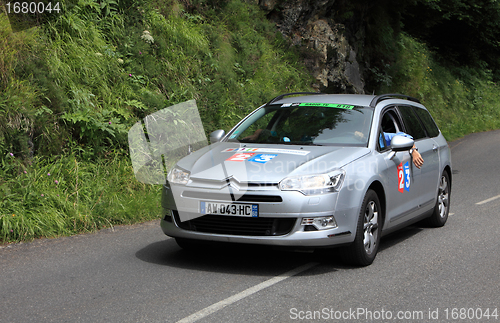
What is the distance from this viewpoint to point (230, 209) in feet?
17.4

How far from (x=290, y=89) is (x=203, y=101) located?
491 cm

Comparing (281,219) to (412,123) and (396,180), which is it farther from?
(412,123)

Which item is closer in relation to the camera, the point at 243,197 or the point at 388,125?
the point at 243,197

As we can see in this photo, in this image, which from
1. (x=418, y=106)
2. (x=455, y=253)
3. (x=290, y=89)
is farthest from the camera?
(x=290, y=89)

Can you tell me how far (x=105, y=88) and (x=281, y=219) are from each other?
5.47m

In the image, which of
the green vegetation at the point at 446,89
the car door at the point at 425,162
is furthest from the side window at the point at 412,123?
the green vegetation at the point at 446,89

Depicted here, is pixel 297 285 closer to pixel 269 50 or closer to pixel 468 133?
pixel 269 50

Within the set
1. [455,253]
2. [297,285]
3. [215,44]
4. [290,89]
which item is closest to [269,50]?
[290,89]

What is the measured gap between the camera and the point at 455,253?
20.9 feet

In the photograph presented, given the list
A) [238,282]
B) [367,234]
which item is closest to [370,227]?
[367,234]

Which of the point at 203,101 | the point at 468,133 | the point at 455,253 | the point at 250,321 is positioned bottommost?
the point at 468,133

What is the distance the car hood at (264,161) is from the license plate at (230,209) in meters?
0.24

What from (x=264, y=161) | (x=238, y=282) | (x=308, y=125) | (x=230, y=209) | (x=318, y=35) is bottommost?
(x=238, y=282)

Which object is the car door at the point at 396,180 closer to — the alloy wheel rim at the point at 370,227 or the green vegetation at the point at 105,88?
the alloy wheel rim at the point at 370,227
